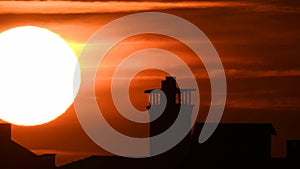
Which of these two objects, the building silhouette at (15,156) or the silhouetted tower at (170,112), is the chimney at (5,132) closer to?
the building silhouette at (15,156)

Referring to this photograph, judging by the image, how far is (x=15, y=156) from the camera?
84.7 metres

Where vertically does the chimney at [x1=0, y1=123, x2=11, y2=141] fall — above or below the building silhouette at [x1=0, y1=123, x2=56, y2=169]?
above

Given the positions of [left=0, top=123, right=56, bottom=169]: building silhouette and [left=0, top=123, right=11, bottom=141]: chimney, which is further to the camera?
[left=0, top=123, right=11, bottom=141]: chimney

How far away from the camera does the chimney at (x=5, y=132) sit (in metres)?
85.4

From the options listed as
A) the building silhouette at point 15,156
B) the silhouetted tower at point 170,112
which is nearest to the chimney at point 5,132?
the building silhouette at point 15,156

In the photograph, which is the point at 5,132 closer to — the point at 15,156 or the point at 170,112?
the point at 15,156

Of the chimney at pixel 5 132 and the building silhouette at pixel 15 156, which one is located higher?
the chimney at pixel 5 132

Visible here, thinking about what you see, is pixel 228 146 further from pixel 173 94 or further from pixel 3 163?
pixel 3 163

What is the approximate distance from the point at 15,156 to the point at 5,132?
2.07 m

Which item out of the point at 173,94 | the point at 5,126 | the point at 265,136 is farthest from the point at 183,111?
the point at 5,126

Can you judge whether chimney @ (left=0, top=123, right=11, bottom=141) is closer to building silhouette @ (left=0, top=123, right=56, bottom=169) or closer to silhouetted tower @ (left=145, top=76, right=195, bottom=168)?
building silhouette @ (left=0, top=123, right=56, bottom=169)

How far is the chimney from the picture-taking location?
85.4 meters

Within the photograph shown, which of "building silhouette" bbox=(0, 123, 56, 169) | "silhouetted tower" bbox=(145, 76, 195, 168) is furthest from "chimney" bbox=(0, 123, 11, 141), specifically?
"silhouetted tower" bbox=(145, 76, 195, 168)

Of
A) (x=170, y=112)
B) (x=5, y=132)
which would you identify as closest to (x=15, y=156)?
(x=5, y=132)
